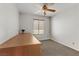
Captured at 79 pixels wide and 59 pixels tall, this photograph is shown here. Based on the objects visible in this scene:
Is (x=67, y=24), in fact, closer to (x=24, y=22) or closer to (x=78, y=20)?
(x=78, y=20)

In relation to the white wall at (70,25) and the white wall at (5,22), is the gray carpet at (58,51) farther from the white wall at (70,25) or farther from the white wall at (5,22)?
the white wall at (5,22)

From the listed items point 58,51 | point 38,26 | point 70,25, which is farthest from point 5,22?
point 38,26

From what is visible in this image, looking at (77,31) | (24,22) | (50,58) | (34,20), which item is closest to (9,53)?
(50,58)

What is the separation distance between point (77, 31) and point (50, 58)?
2709mm

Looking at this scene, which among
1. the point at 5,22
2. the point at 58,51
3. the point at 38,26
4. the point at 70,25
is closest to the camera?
the point at 5,22

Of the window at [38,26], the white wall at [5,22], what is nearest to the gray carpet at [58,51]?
the white wall at [5,22]

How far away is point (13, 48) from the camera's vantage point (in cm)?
106

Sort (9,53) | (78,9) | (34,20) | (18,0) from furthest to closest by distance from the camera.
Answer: (34,20), (78,9), (9,53), (18,0)

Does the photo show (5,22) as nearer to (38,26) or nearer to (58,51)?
(58,51)

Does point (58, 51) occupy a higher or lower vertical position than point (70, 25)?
lower

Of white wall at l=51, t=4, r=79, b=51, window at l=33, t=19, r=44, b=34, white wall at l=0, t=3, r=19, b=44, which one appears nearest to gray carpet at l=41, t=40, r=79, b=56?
white wall at l=51, t=4, r=79, b=51

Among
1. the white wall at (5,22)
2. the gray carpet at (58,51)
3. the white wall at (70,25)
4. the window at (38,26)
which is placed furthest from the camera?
the window at (38,26)

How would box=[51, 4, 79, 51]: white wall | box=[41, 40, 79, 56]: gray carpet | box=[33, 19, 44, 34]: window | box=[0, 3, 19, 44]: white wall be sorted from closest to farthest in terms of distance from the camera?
1. box=[0, 3, 19, 44]: white wall
2. box=[41, 40, 79, 56]: gray carpet
3. box=[51, 4, 79, 51]: white wall
4. box=[33, 19, 44, 34]: window

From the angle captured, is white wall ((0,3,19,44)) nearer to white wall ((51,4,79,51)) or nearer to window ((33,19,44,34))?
white wall ((51,4,79,51))
